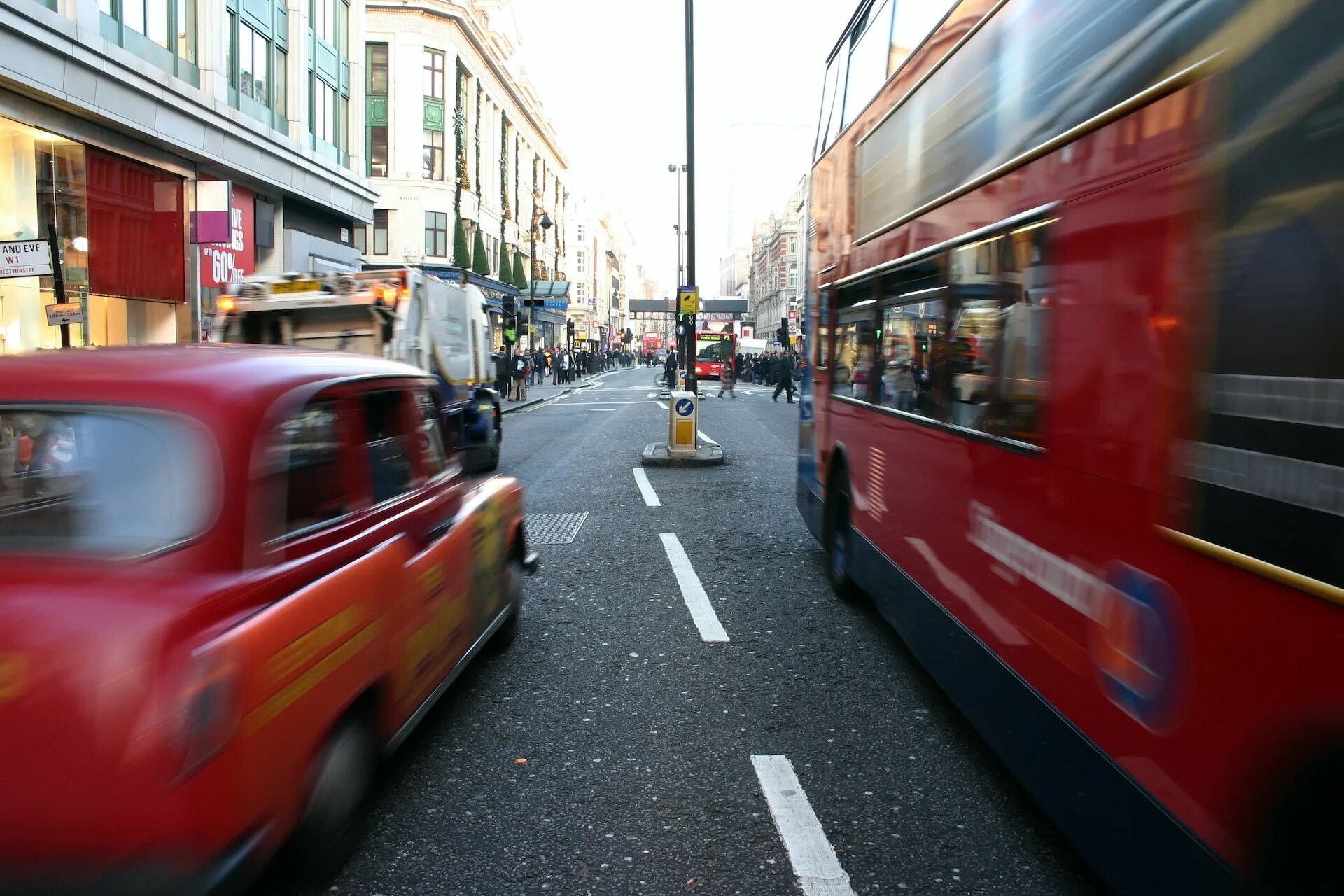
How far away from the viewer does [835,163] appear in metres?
7.35

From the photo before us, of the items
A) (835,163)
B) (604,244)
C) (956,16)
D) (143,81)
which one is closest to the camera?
(956,16)

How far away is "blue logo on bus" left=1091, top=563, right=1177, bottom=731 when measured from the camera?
8.07 ft

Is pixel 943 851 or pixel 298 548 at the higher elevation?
pixel 298 548

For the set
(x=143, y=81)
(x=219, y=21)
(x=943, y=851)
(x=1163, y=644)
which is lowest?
(x=943, y=851)

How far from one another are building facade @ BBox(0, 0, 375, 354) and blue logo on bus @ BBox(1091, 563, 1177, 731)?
1187 cm

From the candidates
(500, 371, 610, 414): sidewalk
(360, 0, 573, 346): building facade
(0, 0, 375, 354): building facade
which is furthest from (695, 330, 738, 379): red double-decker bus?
(0, 0, 375, 354): building facade

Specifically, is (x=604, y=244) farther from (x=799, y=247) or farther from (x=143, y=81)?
(x=143, y=81)

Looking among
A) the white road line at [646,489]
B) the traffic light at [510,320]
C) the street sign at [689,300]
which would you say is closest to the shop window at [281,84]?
the traffic light at [510,320]

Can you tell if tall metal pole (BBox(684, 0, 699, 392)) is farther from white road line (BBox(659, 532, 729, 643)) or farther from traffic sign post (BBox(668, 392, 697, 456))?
white road line (BBox(659, 532, 729, 643))

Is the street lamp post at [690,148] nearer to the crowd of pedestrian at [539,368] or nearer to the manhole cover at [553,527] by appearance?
the manhole cover at [553,527]

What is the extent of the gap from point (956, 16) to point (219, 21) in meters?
19.7

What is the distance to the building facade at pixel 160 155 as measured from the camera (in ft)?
48.1

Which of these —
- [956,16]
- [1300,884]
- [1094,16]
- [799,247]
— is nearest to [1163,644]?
[1300,884]

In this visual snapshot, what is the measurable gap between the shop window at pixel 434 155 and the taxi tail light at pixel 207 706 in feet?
154
